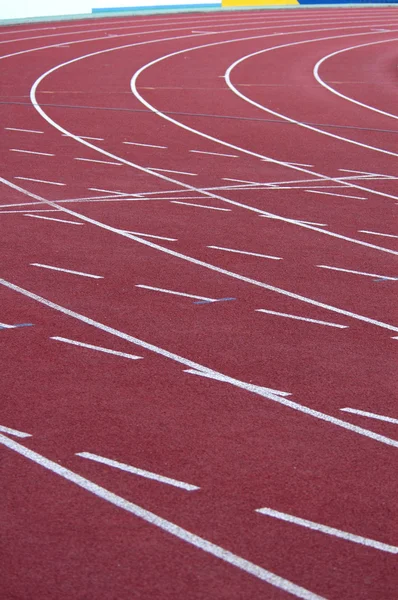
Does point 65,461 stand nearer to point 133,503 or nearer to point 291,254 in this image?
point 133,503

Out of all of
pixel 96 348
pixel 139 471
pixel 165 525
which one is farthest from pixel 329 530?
pixel 96 348

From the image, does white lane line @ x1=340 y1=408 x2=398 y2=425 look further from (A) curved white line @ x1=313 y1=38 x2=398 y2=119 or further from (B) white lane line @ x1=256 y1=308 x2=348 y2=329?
(A) curved white line @ x1=313 y1=38 x2=398 y2=119

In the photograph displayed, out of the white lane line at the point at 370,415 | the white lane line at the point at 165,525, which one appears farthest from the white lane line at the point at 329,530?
the white lane line at the point at 370,415

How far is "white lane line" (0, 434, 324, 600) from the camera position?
486 centimetres

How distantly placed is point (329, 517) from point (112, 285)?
4.54 meters

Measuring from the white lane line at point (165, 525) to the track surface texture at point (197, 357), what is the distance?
0.04 ft

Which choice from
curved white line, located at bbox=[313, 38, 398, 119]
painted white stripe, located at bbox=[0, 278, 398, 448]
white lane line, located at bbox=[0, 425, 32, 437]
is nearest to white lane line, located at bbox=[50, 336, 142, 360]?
painted white stripe, located at bbox=[0, 278, 398, 448]

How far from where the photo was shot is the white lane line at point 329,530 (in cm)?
524

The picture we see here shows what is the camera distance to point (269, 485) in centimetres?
586

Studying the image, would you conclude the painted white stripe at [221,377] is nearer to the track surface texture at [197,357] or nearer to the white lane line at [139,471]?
the track surface texture at [197,357]

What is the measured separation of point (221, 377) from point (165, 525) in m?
2.26

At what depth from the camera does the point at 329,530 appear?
5.39 meters

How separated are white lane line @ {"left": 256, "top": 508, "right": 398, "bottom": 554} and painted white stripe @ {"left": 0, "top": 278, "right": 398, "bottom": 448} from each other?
1.18 metres

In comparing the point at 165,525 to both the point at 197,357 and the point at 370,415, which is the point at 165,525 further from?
the point at 197,357
